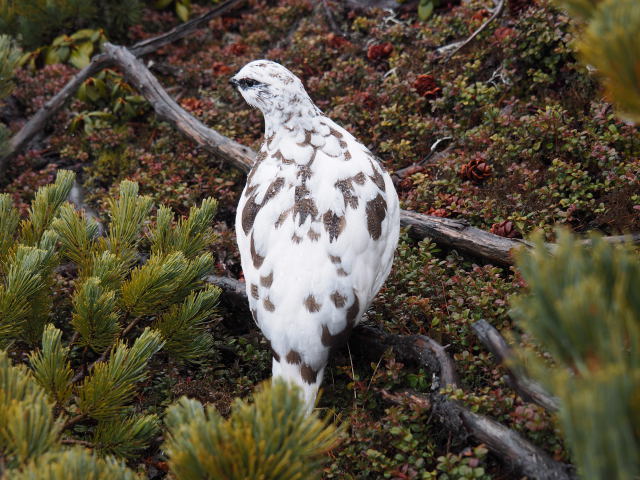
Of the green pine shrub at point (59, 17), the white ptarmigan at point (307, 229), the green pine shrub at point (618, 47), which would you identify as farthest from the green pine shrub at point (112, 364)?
the green pine shrub at point (59, 17)

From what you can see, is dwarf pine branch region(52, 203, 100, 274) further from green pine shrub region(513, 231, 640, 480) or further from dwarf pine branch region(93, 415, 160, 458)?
green pine shrub region(513, 231, 640, 480)

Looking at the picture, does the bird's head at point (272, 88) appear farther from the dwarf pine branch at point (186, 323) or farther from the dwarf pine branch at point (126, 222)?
the dwarf pine branch at point (186, 323)

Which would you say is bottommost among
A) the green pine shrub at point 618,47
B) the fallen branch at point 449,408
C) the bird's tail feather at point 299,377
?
the fallen branch at point 449,408

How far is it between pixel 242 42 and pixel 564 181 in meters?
2.98

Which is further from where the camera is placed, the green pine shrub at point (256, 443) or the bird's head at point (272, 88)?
the bird's head at point (272, 88)

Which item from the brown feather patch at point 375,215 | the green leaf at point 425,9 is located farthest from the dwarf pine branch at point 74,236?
the green leaf at point 425,9

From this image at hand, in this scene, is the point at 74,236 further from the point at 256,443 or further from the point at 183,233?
the point at 256,443

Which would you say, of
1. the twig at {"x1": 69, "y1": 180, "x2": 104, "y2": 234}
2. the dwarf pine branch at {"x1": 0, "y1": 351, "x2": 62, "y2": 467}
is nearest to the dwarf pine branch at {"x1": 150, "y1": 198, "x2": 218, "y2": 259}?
the dwarf pine branch at {"x1": 0, "y1": 351, "x2": 62, "y2": 467}

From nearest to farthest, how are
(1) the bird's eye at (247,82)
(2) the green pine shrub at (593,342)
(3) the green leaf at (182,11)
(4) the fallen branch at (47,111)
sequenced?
(2) the green pine shrub at (593,342) < (1) the bird's eye at (247,82) < (4) the fallen branch at (47,111) < (3) the green leaf at (182,11)

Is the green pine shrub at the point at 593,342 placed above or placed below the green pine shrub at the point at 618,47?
below

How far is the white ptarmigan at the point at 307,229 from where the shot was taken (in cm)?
246

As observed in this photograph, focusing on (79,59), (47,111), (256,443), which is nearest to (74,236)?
(256,443)

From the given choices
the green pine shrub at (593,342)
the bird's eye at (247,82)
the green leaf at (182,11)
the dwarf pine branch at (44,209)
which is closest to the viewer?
the green pine shrub at (593,342)

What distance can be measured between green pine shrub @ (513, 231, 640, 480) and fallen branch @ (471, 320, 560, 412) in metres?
0.61
